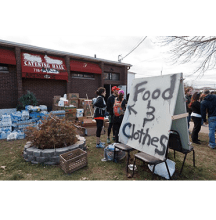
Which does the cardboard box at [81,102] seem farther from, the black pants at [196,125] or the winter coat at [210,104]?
the winter coat at [210,104]

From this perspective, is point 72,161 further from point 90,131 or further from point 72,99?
point 72,99

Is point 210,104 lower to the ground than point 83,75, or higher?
lower

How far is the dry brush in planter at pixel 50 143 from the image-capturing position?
11.8ft

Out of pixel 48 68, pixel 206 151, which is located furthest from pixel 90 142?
pixel 48 68

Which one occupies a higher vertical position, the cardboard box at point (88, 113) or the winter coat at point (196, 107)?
the winter coat at point (196, 107)

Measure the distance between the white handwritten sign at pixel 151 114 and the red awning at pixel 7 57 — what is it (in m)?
7.83

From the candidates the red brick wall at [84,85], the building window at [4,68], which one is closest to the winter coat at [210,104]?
the red brick wall at [84,85]

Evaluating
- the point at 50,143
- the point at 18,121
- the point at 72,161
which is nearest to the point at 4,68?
the point at 18,121

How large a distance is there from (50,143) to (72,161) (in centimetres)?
97

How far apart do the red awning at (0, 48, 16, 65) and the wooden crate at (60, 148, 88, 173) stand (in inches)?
287

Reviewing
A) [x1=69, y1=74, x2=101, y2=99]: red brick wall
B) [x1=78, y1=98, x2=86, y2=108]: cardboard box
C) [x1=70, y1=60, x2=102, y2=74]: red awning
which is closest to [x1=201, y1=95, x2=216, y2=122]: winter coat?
[x1=78, y1=98, x2=86, y2=108]: cardboard box

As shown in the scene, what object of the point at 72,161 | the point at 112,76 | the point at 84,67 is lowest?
the point at 72,161

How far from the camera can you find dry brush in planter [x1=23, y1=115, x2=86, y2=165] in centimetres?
359

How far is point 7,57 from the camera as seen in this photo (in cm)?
790
